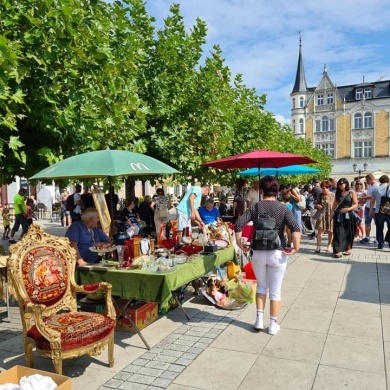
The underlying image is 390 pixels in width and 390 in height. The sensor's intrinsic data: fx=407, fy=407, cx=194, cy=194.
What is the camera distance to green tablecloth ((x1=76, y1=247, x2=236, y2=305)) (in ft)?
13.3

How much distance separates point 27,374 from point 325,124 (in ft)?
210

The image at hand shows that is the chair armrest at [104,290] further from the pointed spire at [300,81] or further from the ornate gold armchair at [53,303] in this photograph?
the pointed spire at [300,81]

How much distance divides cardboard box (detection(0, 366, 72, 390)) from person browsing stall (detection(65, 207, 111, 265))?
1.73m

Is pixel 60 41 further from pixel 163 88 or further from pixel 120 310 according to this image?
pixel 163 88

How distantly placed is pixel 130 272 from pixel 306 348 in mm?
2012

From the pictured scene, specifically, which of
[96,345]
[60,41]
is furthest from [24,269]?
[60,41]

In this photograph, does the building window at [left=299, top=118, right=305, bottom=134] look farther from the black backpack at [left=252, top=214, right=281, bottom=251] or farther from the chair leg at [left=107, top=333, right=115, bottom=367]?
the chair leg at [left=107, top=333, right=115, bottom=367]

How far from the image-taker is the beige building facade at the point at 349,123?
57.1m

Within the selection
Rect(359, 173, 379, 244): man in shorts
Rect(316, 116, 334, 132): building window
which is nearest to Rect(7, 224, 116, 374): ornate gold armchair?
Rect(359, 173, 379, 244): man in shorts

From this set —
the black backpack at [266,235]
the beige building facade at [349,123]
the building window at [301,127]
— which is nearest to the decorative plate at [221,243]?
the black backpack at [266,235]

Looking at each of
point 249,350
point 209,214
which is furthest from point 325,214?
point 249,350

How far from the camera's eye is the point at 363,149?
192ft

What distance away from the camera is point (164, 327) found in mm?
4973

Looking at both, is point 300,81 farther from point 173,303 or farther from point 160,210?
point 173,303
